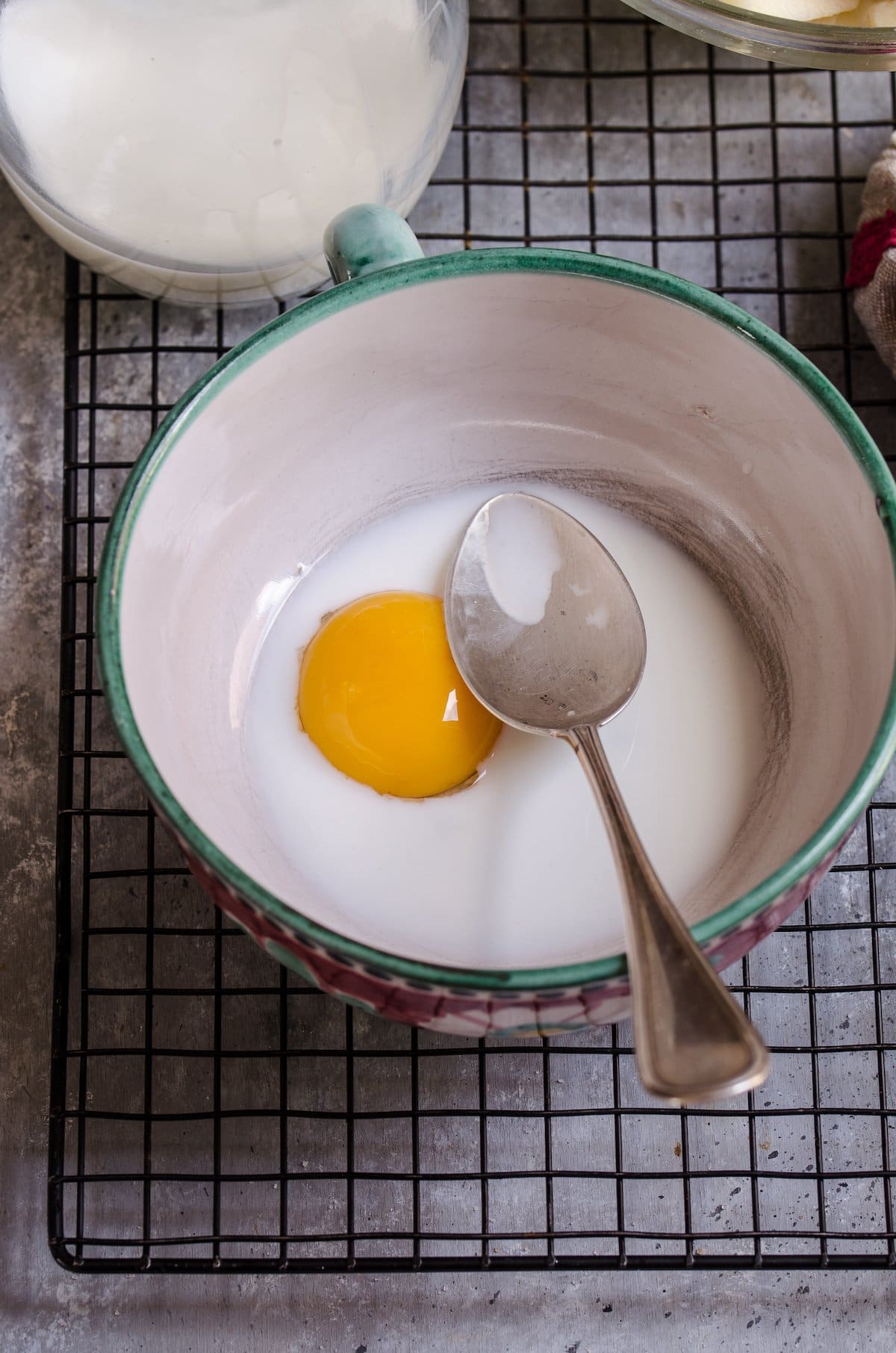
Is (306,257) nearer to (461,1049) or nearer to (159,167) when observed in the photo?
(159,167)

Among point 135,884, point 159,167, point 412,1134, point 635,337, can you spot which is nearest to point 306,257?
point 159,167

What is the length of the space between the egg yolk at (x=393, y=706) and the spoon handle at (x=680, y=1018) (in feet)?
0.64

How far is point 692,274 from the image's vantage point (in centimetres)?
96

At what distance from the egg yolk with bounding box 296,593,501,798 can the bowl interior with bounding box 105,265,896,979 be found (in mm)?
57

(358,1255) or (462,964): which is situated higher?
(462,964)

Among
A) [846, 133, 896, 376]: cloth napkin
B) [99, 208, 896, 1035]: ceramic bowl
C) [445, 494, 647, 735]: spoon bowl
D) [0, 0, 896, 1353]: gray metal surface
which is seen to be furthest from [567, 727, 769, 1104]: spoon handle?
[846, 133, 896, 376]: cloth napkin

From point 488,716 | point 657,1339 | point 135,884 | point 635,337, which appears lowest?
point 657,1339

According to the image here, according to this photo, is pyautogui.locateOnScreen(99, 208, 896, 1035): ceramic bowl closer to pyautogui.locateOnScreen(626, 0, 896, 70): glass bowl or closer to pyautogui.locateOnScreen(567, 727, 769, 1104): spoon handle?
pyautogui.locateOnScreen(567, 727, 769, 1104): spoon handle

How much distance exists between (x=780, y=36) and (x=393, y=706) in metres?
0.49

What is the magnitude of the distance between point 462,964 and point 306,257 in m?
0.50

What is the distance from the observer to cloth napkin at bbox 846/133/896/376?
0.87m

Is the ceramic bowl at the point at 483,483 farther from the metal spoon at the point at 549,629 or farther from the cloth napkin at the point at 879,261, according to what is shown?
the cloth napkin at the point at 879,261

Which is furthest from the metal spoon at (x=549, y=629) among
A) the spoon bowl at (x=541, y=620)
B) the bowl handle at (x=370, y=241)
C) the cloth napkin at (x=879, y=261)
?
the cloth napkin at (x=879, y=261)

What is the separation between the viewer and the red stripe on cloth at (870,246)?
0.88 m
